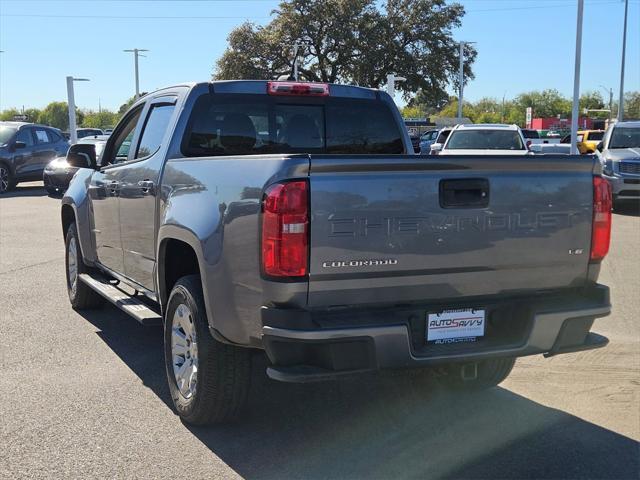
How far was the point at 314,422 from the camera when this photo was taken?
433 cm

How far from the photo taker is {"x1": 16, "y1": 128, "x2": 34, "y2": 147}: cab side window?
20.3 meters

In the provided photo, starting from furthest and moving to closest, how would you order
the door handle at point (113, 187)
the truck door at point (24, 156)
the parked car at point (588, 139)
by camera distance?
the parked car at point (588, 139), the truck door at point (24, 156), the door handle at point (113, 187)

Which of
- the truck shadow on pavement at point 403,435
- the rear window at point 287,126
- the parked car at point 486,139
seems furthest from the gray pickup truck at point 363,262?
the parked car at point 486,139

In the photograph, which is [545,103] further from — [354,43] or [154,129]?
[154,129]

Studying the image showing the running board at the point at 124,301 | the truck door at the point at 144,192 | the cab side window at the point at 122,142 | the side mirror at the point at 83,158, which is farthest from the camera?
the side mirror at the point at 83,158

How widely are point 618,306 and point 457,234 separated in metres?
4.34

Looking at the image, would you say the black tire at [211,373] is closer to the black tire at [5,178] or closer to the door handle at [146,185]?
Answer: the door handle at [146,185]

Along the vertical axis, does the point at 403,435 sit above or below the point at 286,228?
below

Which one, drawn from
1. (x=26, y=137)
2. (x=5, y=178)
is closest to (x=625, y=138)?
(x=26, y=137)

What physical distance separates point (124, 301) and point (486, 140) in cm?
1388

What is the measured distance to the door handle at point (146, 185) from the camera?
4763 mm

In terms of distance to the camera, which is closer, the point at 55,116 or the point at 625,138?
the point at 625,138

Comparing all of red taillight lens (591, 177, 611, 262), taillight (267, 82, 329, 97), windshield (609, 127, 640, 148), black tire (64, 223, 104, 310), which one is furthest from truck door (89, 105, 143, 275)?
windshield (609, 127, 640, 148)

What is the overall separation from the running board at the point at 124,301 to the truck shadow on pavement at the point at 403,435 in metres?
0.50
